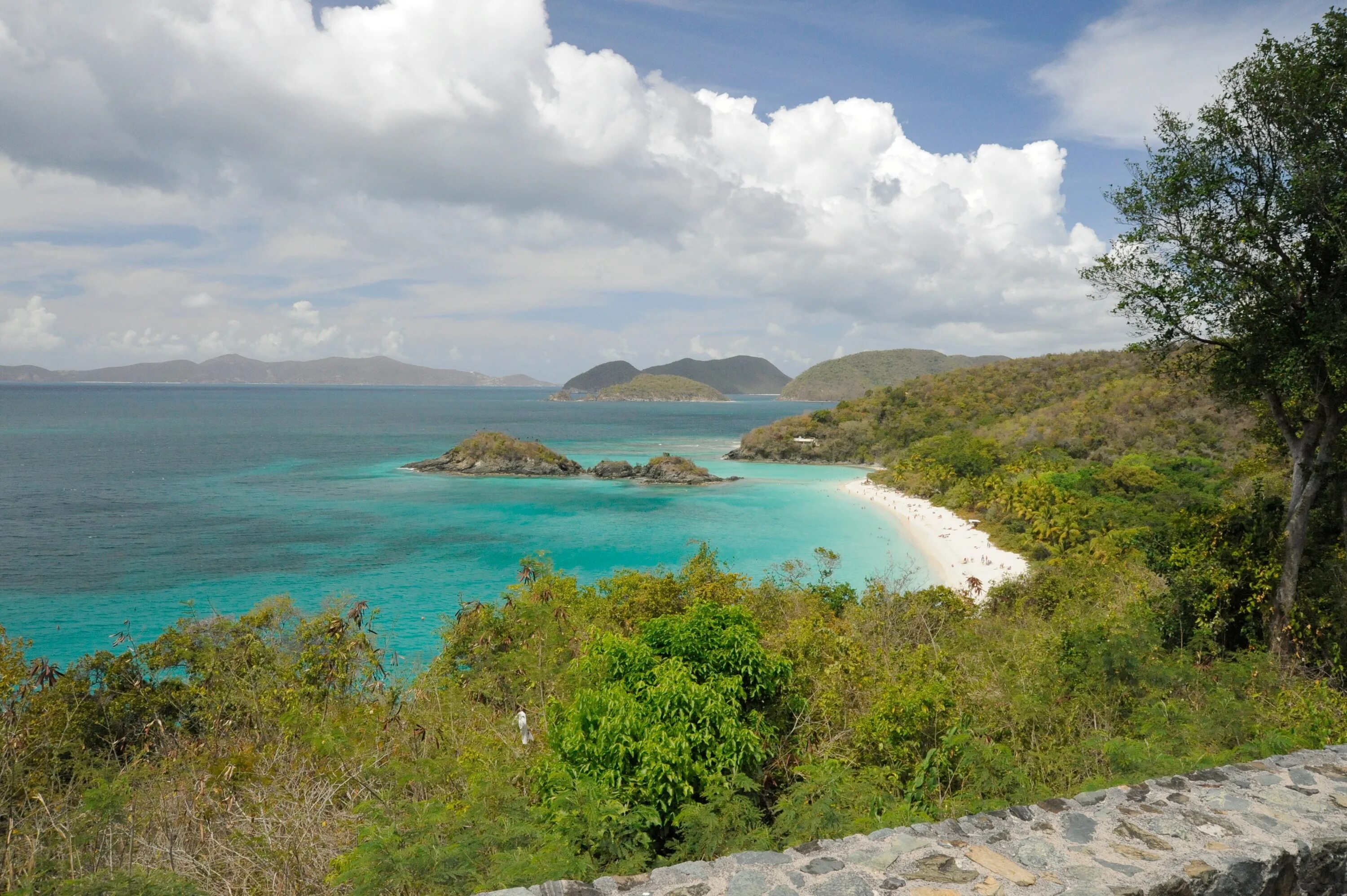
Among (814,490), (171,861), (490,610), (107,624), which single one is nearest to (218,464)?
(107,624)

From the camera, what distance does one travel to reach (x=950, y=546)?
33969 mm

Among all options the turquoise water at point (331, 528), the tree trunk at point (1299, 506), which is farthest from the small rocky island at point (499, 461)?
the tree trunk at point (1299, 506)

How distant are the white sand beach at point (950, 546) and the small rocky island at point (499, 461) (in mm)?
28049

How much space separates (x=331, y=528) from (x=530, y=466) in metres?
24.0

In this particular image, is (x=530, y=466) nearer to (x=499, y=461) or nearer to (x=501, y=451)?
(x=499, y=461)

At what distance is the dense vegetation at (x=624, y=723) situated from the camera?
226 inches

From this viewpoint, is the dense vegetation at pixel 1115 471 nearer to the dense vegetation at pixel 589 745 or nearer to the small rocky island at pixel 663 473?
the dense vegetation at pixel 589 745

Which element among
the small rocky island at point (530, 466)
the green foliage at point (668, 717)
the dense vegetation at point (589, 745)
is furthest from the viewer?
the small rocky island at point (530, 466)

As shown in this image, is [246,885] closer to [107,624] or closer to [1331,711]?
[1331,711]

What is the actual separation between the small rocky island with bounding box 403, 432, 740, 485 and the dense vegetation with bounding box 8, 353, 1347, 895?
41.8m

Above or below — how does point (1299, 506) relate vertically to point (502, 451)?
above

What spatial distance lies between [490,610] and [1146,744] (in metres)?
12.9

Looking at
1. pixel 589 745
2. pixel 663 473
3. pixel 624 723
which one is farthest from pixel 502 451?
pixel 624 723

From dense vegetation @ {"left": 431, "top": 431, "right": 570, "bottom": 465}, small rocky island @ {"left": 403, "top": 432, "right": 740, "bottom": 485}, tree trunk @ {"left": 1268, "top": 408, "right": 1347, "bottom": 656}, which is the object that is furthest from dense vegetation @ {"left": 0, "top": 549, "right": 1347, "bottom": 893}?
dense vegetation @ {"left": 431, "top": 431, "right": 570, "bottom": 465}
